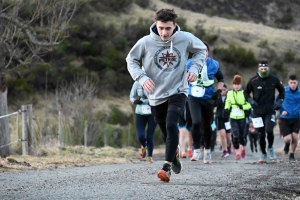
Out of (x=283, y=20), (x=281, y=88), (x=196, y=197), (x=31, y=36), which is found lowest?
(x=196, y=197)

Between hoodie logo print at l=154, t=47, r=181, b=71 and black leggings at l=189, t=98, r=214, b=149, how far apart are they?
4126 millimetres

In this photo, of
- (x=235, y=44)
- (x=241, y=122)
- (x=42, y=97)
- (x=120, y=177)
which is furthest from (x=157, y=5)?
(x=120, y=177)

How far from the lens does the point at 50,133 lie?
2234cm

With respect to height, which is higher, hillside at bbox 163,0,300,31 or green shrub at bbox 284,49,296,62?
hillside at bbox 163,0,300,31

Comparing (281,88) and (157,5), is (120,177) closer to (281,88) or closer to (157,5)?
(281,88)

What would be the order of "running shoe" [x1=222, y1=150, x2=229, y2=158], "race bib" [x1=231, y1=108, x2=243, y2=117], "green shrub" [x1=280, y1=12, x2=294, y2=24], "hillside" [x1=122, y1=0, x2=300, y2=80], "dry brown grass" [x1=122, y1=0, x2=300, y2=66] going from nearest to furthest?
"race bib" [x1=231, y1=108, x2=243, y2=117]
"running shoe" [x1=222, y1=150, x2=229, y2=158]
"hillside" [x1=122, y1=0, x2=300, y2=80]
"dry brown grass" [x1=122, y1=0, x2=300, y2=66]
"green shrub" [x1=280, y1=12, x2=294, y2=24]

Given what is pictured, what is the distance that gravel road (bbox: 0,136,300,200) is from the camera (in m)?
7.99

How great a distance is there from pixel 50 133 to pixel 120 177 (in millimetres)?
12386

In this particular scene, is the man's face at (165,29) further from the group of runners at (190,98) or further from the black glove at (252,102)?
the black glove at (252,102)

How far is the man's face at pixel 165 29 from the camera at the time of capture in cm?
916

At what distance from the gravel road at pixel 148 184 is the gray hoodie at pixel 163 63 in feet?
3.64

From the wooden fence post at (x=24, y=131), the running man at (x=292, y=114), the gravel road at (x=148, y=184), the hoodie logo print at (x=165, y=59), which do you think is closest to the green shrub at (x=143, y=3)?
the wooden fence post at (x=24, y=131)

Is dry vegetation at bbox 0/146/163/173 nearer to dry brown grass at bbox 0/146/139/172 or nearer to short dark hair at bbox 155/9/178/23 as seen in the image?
dry brown grass at bbox 0/146/139/172

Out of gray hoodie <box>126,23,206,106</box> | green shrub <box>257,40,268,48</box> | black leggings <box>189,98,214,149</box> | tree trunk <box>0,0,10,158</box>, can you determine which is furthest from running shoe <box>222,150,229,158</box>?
green shrub <box>257,40,268,48</box>
